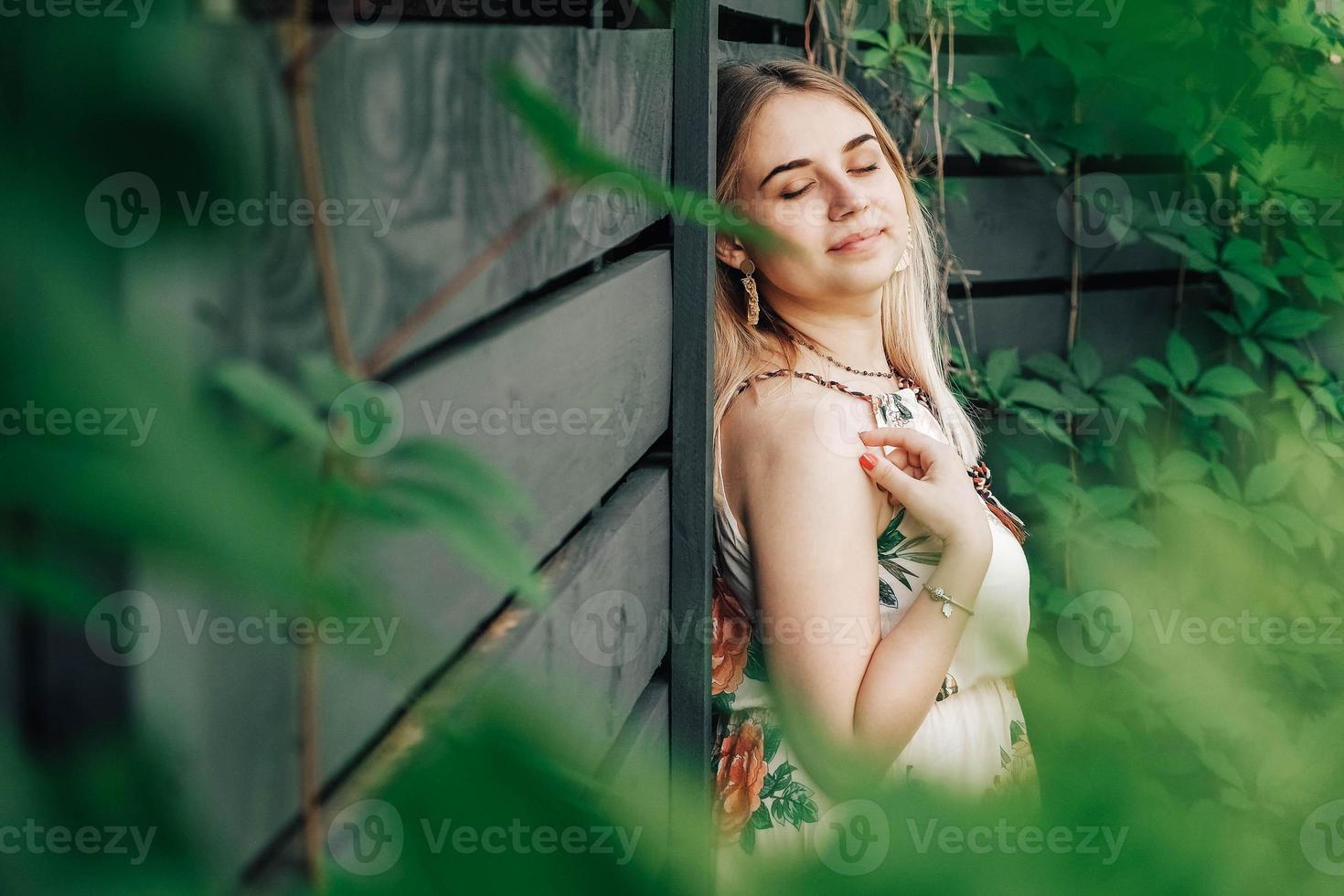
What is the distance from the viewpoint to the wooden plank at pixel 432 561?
1.04ft

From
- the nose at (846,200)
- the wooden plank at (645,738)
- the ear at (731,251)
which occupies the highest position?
the nose at (846,200)

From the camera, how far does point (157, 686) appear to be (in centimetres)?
30

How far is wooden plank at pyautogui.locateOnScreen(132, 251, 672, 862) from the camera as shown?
1.04 ft

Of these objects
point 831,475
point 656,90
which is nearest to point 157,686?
point 656,90

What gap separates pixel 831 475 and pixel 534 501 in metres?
0.76

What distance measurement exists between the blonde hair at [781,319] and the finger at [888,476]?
0.19 metres

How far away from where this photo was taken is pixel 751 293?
169 centimetres

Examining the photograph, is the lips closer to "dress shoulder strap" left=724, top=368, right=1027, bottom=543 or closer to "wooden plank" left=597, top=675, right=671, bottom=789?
"dress shoulder strap" left=724, top=368, right=1027, bottom=543

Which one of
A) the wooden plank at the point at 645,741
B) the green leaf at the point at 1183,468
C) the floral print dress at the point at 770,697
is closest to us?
the wooden plank at the point at 645,741

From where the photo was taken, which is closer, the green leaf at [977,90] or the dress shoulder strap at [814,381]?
the dress shoulder strap at [814,381]

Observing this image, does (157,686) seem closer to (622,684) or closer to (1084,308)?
(622,684)

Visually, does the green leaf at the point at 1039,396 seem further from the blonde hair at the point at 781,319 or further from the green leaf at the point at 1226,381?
the blonde hair at the point at 781,319

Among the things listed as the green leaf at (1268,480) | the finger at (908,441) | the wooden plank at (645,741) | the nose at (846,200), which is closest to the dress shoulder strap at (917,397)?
the finger at (908,441)

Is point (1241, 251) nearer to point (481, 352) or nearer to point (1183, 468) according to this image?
point (1183, 468)
